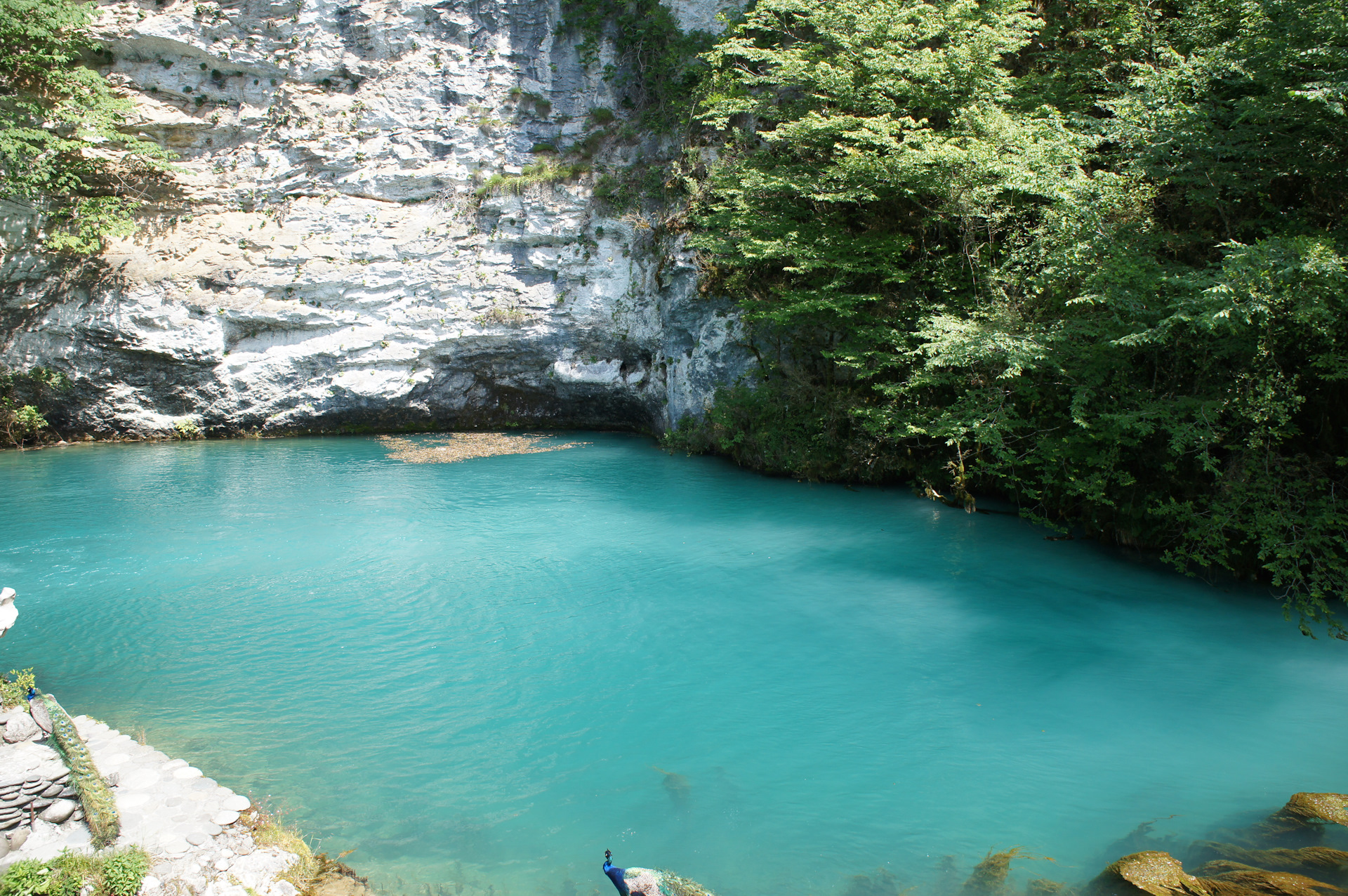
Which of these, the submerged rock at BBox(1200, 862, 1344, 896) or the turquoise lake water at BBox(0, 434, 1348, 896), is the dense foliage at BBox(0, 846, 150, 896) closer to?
the turquoise lake water at BBox(0, 434, 1348, 896)

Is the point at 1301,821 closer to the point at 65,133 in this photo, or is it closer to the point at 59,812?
the point at 59,812

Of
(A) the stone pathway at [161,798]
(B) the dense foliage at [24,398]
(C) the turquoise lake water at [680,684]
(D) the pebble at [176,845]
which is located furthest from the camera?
(B) the dense foliage at [24,398]

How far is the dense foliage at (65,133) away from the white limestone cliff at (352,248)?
28.2 inches

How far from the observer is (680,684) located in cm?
838

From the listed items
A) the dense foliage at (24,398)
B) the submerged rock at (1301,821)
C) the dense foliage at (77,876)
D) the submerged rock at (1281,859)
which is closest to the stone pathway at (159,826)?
the dense foliage at (77,876)

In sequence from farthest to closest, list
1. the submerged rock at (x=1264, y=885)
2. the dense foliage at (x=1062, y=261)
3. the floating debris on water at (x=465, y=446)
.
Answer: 1. the floating debris on water at (x=465, y=446)
2. the dense foliage at (x=1062, y=261)
3. the submerged rock at (x=1264, y=885)

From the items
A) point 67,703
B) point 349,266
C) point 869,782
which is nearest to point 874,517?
point 869,782

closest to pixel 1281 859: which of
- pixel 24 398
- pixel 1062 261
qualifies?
pixel 1062 261

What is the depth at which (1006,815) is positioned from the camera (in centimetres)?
609

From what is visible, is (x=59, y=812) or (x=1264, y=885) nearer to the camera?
(x=1264, y=885)

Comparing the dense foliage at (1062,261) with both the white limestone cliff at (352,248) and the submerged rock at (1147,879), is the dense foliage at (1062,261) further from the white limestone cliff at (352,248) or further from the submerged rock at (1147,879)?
Answer: the submerged rock at (1147,879)

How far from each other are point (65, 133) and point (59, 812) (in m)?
23.2

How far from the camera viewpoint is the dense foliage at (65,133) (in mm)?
19750

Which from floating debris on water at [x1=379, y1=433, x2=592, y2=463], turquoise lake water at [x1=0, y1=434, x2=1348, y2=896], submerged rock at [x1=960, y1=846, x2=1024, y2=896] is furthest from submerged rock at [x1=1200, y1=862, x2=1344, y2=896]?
floating debris on water at [x1=379, y1=433, x2=592, y2=463]
